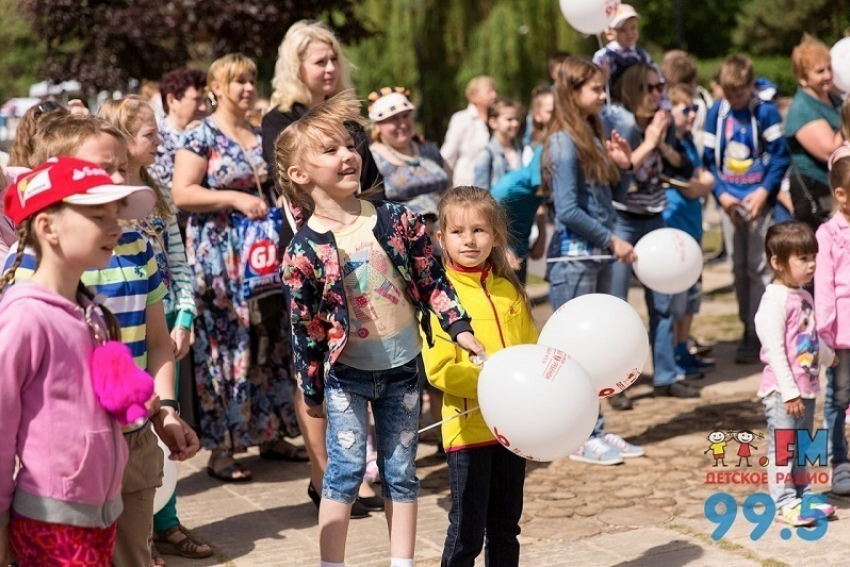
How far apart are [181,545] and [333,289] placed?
167 centimetres

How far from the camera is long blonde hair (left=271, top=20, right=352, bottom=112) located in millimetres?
5461

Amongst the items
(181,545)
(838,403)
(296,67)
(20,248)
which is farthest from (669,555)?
(20,248)

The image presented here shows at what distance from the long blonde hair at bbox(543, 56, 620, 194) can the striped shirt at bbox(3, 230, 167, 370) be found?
9.77ft

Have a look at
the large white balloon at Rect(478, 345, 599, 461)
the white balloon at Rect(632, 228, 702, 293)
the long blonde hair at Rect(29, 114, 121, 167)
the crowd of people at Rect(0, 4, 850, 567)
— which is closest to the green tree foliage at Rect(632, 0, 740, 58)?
the crowd of people at Rect(0, 4, 850, 567)

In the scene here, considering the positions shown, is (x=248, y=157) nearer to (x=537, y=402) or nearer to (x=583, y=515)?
(x=583, y=515)

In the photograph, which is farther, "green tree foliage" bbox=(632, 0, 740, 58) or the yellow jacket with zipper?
"green tree foliage" bbox=(632, 0, 740, 58)

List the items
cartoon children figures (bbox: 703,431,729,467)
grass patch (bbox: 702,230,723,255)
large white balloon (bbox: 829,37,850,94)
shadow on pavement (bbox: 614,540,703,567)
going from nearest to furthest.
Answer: shadow on pavement (bbox: 614,540,703,567)
cartoon children figures (bbox: 703,431,729,467)
large white balloon (bbox: 829,37,850,94)
grass patch (bbox: 702,230,723,255)

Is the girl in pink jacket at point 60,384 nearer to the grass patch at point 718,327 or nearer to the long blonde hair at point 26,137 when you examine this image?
the long blonde hair at point 26,137

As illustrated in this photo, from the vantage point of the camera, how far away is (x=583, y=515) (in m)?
5.30

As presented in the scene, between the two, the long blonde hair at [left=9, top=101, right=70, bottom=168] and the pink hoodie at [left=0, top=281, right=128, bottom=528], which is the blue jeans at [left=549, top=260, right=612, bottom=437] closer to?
the long blonde hair at [left=9, top=101, right=70, bottom=168]

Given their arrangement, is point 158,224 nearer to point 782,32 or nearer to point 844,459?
point 844,459

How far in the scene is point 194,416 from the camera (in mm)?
6180

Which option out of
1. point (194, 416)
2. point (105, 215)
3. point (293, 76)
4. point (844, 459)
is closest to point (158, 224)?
point (293, 76)

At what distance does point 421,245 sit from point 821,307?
213 cm
